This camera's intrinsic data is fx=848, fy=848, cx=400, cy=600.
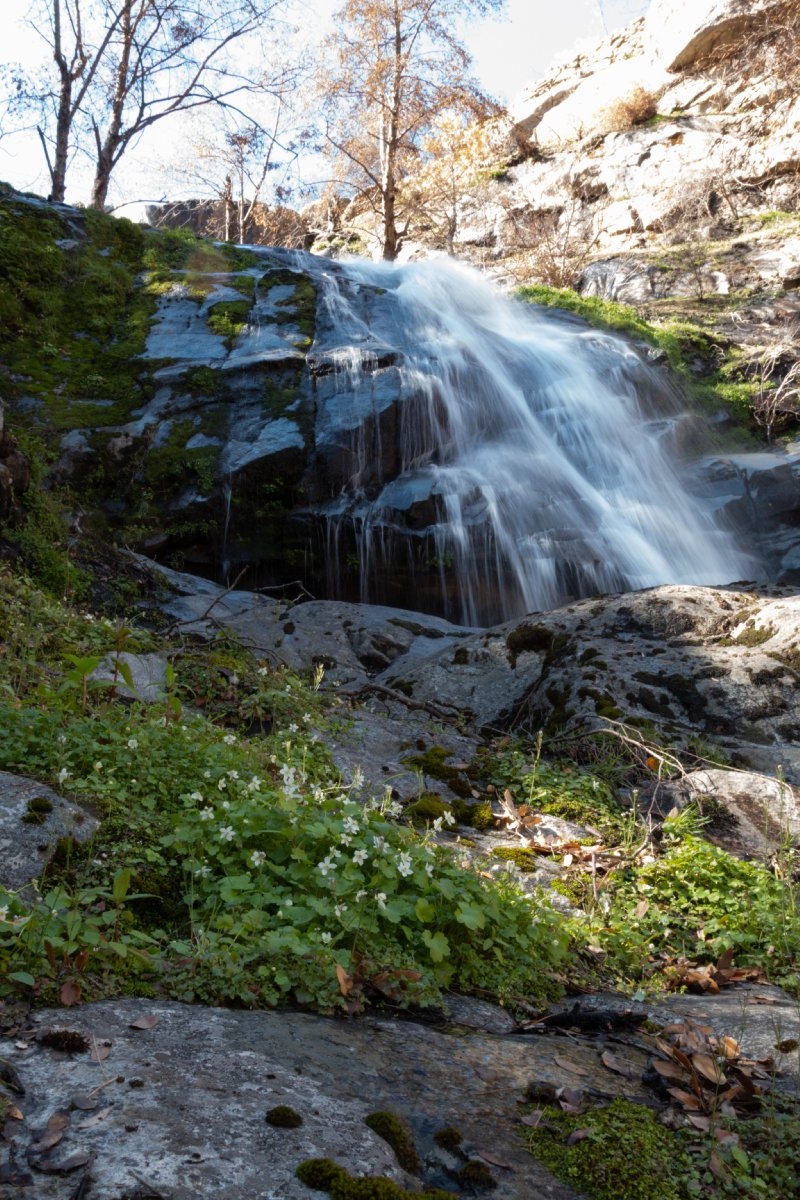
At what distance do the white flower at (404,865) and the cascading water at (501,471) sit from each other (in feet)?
24.2

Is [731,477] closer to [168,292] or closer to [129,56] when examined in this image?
[168,292]

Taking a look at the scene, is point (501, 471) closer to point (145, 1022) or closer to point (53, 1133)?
point (145, 1022)

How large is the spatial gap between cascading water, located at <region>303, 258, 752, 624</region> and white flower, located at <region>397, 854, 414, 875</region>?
7372 mm

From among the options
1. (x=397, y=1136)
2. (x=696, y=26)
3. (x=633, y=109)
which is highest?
(x=696, y=26)

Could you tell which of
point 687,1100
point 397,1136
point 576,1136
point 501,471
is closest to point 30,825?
point 397,1136

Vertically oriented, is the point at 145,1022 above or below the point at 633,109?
below

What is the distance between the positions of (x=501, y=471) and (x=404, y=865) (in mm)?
9127

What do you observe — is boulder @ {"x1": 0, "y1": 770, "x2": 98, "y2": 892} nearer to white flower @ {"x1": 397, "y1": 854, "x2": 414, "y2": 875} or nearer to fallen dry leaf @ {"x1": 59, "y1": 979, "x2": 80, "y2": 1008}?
fallen dry leaf @ {"x1": 59, "y1": 979, "x2": 80, "y2": 1008}

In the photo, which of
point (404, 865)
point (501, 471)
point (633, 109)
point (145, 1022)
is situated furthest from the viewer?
point (633, 109)

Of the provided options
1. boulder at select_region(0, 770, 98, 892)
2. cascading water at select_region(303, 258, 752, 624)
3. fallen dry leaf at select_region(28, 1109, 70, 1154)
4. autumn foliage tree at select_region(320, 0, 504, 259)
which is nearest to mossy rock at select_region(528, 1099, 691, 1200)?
fallen dry leaf at select_region(28, 1109, 70, 1154)

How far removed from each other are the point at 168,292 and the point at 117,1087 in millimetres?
13140

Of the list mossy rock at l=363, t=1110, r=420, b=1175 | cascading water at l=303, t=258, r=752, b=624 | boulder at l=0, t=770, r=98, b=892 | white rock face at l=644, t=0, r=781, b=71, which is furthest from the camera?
white rock face at l=644, t=0, r=781, b=71

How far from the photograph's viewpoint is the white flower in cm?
269

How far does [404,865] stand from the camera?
269 cm
